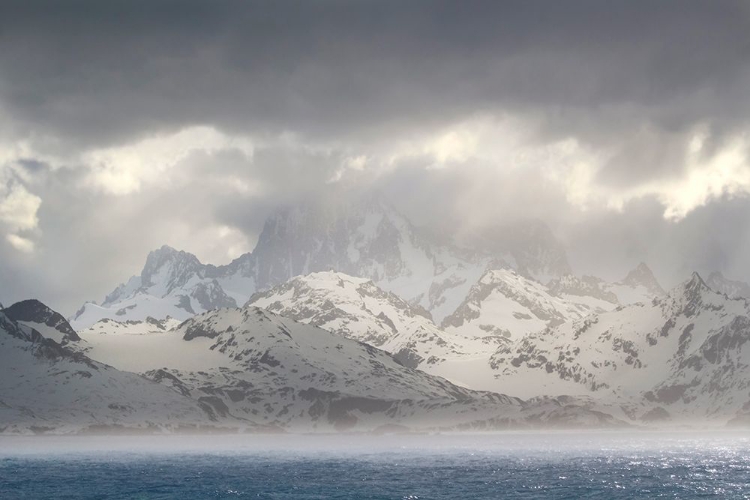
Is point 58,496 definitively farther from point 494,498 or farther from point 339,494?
point 494,498

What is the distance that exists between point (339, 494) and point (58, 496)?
48.6 m

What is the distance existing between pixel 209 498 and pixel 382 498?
3052cm

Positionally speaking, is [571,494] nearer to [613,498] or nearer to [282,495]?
[613,498]

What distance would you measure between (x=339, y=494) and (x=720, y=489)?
223ft

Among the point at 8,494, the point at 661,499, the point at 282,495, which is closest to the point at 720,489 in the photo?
the point at 661,499

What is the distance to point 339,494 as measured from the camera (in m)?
196

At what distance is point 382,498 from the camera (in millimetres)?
187000

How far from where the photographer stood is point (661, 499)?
7264 inches

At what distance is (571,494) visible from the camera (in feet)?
628

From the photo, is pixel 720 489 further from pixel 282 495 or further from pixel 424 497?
pixel 282 495

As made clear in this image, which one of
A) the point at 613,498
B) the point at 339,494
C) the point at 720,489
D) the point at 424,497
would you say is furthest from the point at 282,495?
the point at 720,489

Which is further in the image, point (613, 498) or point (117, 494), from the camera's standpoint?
point (117, 494)

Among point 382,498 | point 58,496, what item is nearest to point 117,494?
point 58,496

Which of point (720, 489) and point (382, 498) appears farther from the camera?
point (720, 489)
